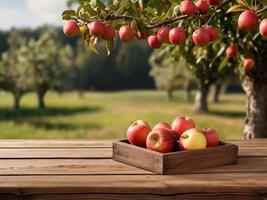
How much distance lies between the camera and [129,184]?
2.57m

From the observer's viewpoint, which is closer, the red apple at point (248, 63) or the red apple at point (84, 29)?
the red apple at point (84, 29)

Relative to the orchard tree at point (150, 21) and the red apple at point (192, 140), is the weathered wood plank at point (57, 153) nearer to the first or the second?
the red apple at point (192, 140)

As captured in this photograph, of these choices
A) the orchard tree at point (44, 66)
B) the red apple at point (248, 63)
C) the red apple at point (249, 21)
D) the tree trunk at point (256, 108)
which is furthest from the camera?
the orchard tree at point (44, 66)

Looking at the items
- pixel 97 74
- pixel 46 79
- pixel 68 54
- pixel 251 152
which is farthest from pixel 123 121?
pixel 97 74

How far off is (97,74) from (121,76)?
4.39 metres

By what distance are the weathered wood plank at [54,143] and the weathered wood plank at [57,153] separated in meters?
0.13

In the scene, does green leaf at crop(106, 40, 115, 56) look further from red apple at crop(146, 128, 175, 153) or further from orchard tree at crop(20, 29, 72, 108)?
orchard tree at crop(20, 29, 72, 108)

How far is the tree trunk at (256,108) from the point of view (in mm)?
5406

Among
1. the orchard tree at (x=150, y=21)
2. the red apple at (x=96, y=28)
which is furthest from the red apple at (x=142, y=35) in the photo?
the red apple at (x=96, y=28)

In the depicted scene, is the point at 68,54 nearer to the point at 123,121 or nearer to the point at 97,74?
the point at 123,121

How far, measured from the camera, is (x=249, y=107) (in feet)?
18.2

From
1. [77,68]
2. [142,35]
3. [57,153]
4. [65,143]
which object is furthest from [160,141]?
[77,68]

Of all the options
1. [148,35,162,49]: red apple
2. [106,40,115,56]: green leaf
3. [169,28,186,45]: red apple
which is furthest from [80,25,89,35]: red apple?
[169,28,186,45]: red apple

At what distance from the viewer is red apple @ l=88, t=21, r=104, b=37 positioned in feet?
9.40
